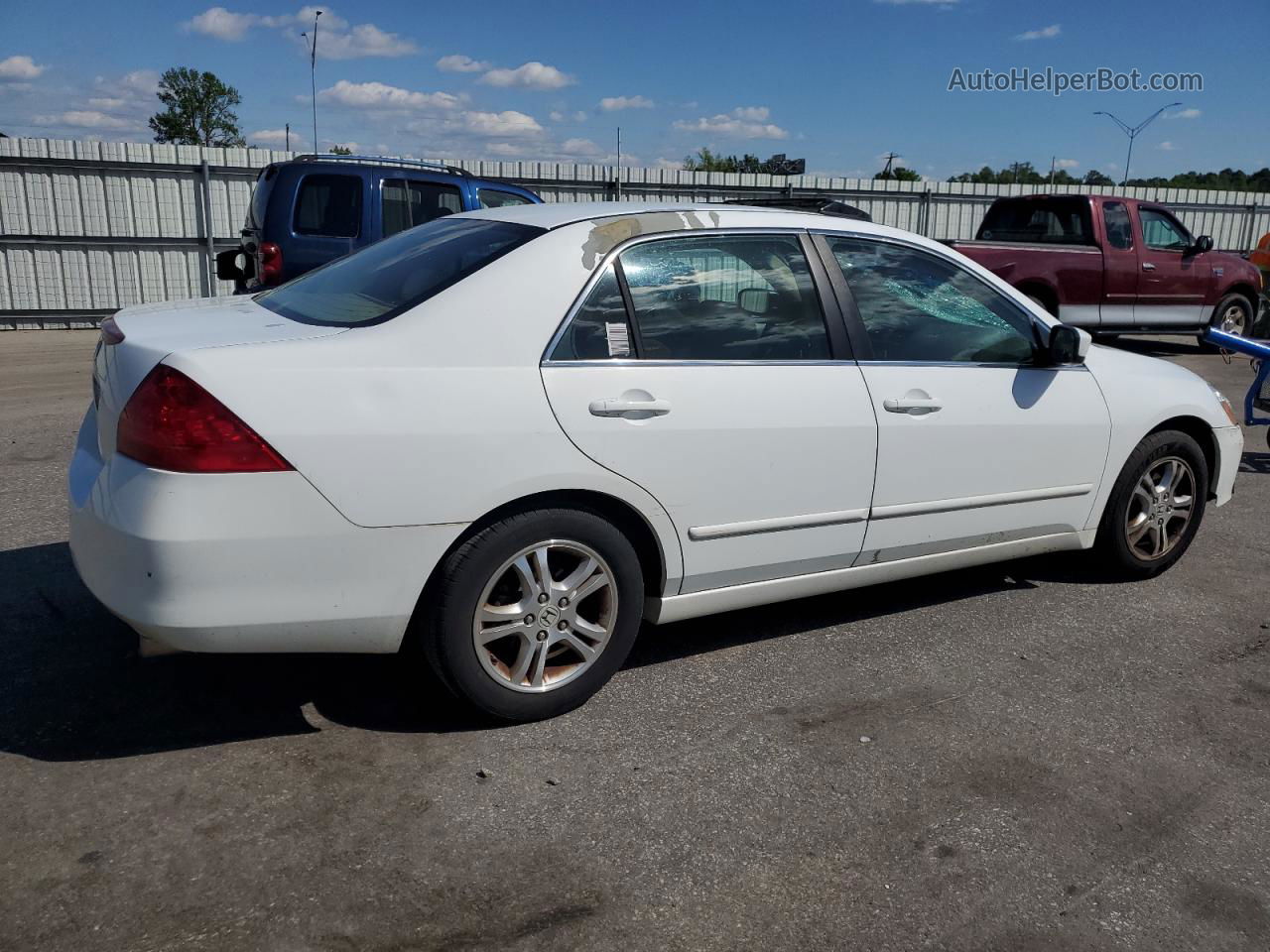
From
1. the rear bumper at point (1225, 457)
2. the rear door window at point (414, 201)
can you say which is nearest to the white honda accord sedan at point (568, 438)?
the rear bumper at point (1225, 457)

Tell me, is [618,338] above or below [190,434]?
above

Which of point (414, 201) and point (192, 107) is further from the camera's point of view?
point (192, 107)

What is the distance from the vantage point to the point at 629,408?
3387 mm

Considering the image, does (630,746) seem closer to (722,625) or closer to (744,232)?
(722,625)

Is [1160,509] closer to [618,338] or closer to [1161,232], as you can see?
[618,338]

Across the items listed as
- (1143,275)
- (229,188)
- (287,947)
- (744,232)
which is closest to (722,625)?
(744,232)

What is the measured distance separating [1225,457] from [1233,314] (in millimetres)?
11148

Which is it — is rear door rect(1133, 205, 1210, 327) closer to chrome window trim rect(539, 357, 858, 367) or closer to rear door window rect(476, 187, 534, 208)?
rear door window rect(476, 187, 534, 208)

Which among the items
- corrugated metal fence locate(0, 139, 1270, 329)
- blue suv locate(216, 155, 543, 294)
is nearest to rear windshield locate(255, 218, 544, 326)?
blue suv locate(216, 155, 543, 294)

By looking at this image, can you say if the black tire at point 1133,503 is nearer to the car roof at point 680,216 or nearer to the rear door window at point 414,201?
the car roof at point 680,216

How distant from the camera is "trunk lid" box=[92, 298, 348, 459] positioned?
3006 millimetres

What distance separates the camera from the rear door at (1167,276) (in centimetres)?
1341

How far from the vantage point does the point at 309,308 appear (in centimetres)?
362

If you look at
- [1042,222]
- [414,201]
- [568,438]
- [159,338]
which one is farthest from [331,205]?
[1042,222]
